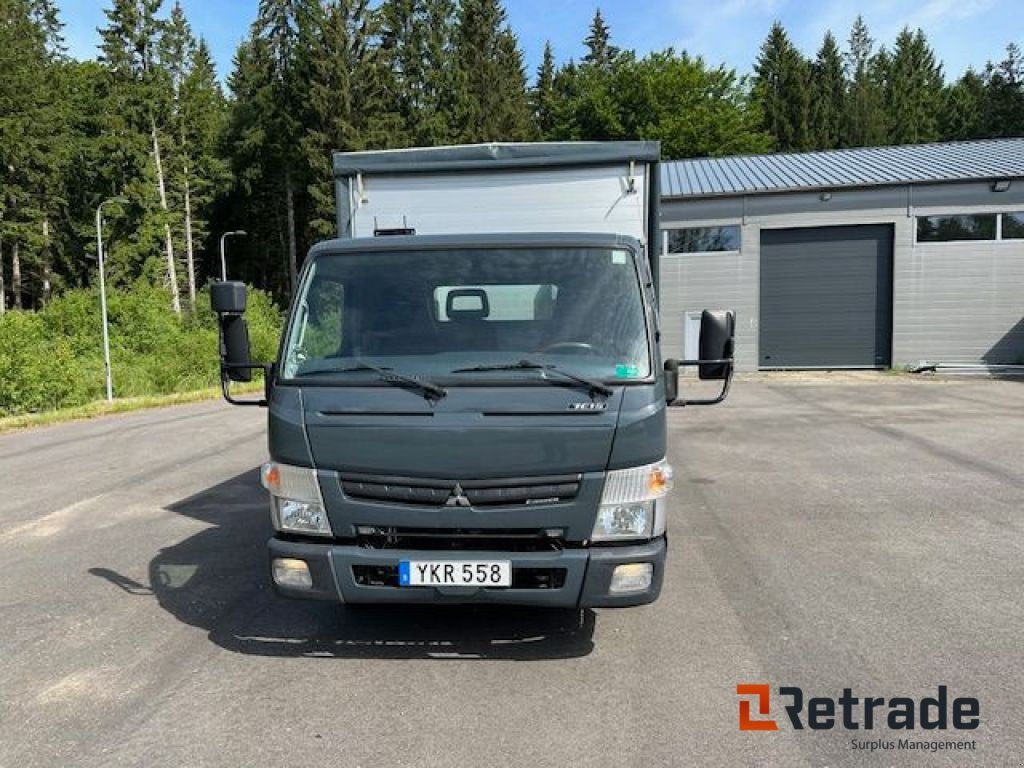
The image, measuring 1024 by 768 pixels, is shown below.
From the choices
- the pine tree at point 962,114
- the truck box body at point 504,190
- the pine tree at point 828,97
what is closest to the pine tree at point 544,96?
the pine tree at point 828,97

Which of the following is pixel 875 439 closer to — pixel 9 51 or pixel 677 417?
pixel 677 417

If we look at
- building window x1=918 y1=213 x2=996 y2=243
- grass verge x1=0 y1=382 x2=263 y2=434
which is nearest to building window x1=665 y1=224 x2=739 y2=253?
building window x1=918 y1=213 x2=996 y2=243

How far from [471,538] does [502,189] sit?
3075 millimetres

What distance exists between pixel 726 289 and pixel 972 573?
2191cm

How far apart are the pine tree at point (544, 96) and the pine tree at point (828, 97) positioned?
19081 mm

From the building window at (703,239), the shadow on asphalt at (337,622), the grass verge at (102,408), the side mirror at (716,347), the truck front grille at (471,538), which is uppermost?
the building window at (703,239)

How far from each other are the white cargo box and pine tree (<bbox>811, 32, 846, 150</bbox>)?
5825 centimetres

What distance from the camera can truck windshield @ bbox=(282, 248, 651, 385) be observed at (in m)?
4.12

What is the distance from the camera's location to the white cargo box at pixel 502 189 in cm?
576

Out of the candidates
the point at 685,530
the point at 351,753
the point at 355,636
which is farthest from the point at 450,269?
the point at 685,530

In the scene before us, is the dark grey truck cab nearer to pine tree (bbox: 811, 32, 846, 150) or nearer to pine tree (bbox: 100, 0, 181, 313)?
pine tree (bbox: 100, 0, 181, 313)

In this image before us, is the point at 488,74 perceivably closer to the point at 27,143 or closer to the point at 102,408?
the point at 27,143

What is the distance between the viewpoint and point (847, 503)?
7691 millimetres

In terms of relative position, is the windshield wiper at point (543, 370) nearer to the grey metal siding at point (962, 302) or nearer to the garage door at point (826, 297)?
the garage door at point (826, 297)
